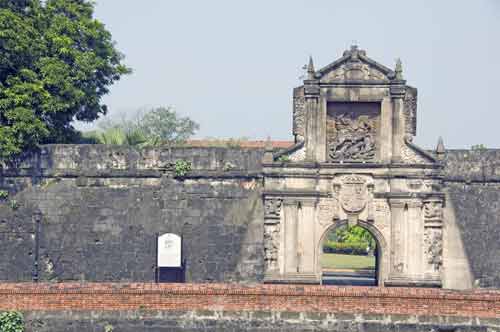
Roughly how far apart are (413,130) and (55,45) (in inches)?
356

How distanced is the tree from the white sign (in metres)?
3.82

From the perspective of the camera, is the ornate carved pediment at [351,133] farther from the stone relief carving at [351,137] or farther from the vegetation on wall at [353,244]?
the vegetation on wall at [353,244]

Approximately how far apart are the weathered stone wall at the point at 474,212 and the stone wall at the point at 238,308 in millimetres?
8026

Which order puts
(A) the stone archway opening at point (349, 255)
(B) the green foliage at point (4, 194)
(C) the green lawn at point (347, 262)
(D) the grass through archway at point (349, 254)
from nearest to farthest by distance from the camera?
(B) the green foliage at point (4, 194)
(A) the stone archway opening at point (349, 255)
(D) the grass through archway at point (349, 254)
(C) the green lawn at point (347, 262)

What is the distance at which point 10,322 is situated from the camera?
15.6 meters

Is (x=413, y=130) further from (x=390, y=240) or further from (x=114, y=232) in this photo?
(x=114, y=232)

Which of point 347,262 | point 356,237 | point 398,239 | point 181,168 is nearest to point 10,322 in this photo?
point 181,168

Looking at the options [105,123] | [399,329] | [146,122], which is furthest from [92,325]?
[105,123]

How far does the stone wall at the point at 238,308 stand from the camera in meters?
15.6

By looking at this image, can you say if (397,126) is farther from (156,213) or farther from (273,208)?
(156,213)

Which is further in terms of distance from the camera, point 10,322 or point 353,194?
point 353,194

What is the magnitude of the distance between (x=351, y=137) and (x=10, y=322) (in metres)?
10.5

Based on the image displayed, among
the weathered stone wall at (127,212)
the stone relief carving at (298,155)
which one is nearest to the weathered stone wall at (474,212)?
the stone relief carving at (298,155)

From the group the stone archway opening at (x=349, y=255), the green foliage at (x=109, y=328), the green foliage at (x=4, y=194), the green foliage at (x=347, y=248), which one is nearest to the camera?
the green foliage at (x=109, y=328)
